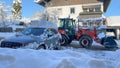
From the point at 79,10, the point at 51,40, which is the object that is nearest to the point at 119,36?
the point at 79,10

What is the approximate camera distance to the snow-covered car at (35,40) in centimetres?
1312

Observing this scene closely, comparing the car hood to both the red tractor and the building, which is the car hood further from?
the building

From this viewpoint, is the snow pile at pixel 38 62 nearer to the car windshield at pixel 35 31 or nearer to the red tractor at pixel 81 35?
the car windshield at pixel 35 31

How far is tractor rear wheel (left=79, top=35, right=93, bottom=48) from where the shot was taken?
871 inches

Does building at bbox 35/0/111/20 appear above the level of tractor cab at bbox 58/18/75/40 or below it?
above

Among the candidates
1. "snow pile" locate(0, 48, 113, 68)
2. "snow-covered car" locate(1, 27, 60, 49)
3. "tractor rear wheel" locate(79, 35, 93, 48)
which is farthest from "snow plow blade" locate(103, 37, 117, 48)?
"snow pile" locate(0, 48, 113, 68)

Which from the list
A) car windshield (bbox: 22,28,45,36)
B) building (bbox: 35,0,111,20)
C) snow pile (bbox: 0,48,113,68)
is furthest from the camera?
building (bbox: 35,0,111,20)

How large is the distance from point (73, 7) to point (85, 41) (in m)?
26.9

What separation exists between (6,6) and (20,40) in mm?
60843

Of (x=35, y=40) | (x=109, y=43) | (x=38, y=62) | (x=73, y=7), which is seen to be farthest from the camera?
(x=73, y=7)

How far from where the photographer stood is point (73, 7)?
4869 centimetres

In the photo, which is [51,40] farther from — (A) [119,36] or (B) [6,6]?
(B) [6,6]

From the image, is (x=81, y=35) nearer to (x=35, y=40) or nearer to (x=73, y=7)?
(x=35, y=40)

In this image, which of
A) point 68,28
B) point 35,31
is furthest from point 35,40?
point 68,28
